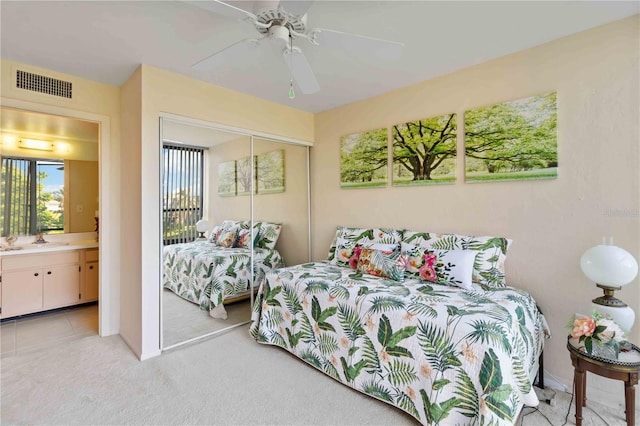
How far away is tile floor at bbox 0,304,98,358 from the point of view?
2.84m

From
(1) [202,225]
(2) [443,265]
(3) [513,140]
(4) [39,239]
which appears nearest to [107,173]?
(1) [202,225]

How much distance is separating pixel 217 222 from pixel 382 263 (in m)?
1.81

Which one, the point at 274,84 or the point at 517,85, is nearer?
the point at 517,85

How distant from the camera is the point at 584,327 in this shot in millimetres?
1715

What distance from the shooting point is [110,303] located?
3.08 meters

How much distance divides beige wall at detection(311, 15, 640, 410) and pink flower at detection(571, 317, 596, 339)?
527mm

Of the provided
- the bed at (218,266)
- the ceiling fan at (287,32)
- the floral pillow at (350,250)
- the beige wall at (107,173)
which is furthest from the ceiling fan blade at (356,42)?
the beige wall at (107,173)

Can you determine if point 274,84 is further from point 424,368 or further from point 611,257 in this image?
Answer: point 611,257

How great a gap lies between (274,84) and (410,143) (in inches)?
60.7

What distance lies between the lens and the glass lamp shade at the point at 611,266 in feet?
5.83

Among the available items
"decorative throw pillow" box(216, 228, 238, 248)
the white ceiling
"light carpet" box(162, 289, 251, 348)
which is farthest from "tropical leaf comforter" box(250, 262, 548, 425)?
the white ceiling

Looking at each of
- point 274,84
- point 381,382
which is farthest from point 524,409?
point 274,84

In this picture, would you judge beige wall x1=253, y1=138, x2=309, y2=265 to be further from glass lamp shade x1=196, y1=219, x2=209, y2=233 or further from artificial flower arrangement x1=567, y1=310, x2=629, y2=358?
artificial flower arrangement x1=567, y1=310, x2=629, y2=358

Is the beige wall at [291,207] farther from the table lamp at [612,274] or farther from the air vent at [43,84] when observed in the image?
the table lamp at [612,274]
